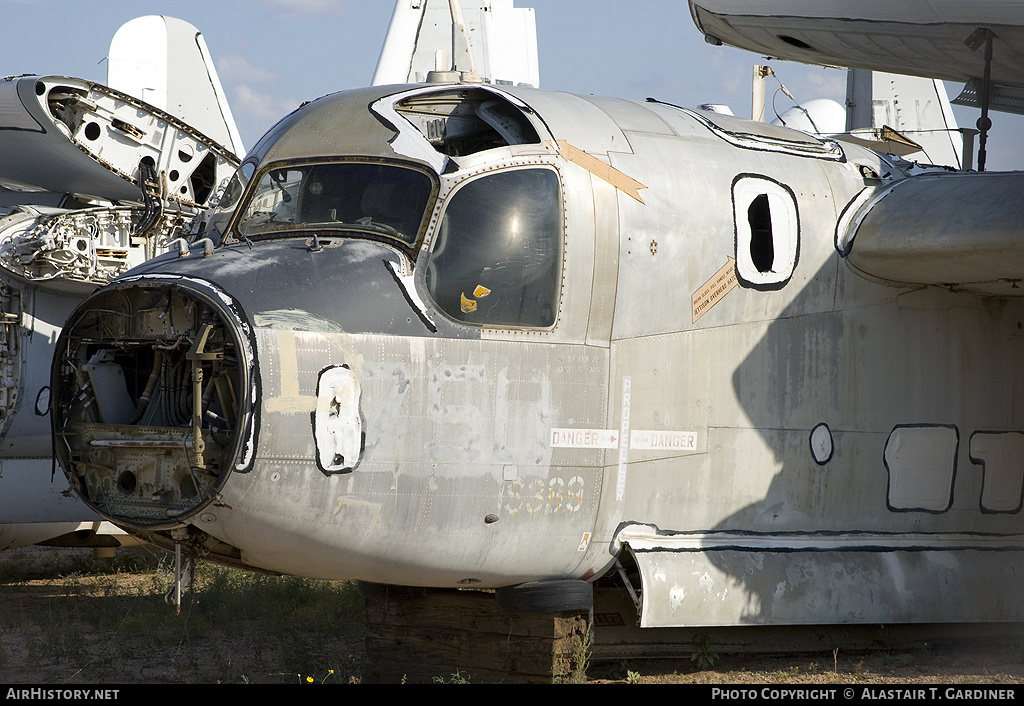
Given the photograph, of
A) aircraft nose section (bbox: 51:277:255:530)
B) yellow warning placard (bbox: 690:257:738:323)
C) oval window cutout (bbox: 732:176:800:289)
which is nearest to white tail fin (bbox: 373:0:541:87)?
oval window cutout (bbox: 732:176:800:289)

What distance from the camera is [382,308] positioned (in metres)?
5.43

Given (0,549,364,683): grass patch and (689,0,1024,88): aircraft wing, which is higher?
(689,0,1024,88): aircraft wing

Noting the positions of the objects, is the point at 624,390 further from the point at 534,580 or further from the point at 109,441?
the point at 109,441

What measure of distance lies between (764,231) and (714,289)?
0.60 metres

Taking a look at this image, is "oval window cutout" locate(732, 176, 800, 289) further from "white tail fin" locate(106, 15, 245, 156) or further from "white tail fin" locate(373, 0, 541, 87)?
"white tail fin" locate(106, 15, 245, 156)

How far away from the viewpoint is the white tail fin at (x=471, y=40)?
13664 millimetres

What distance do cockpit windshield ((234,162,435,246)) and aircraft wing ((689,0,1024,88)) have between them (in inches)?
161

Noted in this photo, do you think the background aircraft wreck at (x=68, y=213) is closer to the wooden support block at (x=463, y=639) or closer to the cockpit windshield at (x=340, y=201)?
the cockpit windshield at (x=340, y=201)

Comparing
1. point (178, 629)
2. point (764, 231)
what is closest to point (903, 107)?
point (764, 231)

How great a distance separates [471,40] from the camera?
13891 mm

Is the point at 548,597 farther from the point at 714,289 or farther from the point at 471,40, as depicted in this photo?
the point at 471,40

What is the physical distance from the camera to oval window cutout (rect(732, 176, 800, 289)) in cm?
654

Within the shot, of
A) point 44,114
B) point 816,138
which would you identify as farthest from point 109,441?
point 44,114

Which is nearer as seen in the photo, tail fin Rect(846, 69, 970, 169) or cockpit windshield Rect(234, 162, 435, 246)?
cockpit windshield Rect(234, 162, 435, 246)
